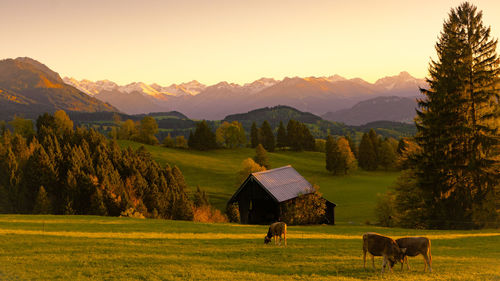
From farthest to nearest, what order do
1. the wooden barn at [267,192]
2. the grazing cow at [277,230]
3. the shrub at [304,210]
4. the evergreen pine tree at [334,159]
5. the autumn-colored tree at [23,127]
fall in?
the autumn-colored tree at [23,127] < the evergreen pine tree at [334,159] < the wooden barn at [267,192] < the shrub at [304,210] < the grazing cow at [277,230]

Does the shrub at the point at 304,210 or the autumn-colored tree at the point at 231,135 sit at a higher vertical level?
the autumn-colored tree at the point at 231,135

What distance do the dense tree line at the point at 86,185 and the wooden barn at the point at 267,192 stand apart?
16.3m

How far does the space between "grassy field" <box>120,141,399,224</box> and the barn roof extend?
15.6m

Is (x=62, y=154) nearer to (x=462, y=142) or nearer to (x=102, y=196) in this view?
(x=102, y=196)

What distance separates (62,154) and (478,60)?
71.3 metres

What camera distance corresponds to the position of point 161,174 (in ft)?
263

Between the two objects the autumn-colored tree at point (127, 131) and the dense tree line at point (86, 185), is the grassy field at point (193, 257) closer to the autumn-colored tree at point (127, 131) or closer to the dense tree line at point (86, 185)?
the dense tree line at point (86, 185)

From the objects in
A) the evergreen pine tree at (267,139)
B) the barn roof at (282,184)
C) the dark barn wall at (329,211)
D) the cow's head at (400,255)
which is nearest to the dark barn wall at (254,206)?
the barn roof at (282,184)

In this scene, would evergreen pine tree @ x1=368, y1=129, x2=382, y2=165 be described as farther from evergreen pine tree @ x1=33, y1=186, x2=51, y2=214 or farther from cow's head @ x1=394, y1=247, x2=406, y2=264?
cow's head @ x1=394, y1=247, x2=406, y2=264

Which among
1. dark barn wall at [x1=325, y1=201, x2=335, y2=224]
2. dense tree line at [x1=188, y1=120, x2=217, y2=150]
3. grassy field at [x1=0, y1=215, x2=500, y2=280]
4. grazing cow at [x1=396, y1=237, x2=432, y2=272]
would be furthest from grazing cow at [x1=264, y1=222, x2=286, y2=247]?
dense tree line at [x1=188, y1=120, x2=217, y2=150]

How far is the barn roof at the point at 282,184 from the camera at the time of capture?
49.9 metres

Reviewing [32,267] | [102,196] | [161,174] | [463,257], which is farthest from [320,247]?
[161,174]

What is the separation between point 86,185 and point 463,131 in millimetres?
56069

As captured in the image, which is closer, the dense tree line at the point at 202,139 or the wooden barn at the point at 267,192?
the wooden barn at the point at 267,192
